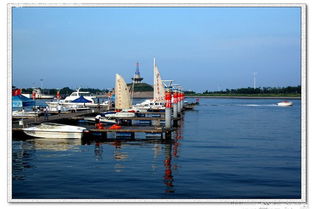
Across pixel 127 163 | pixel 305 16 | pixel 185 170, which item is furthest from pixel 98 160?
pixel 305 16

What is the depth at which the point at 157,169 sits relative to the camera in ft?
83.6

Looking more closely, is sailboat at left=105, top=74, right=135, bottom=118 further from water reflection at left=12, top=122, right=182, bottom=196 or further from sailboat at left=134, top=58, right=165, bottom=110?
water reflection at left=12, top=122, right=182, bottom=196

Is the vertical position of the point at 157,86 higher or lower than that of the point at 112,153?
higher

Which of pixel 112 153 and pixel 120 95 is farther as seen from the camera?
pixel 120 95

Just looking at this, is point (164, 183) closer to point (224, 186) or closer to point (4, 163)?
point (224, 186)

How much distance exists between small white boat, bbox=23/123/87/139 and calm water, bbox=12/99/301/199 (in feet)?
3.02

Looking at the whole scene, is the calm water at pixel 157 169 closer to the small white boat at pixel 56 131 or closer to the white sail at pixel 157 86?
the small white boat at pixel 56 131

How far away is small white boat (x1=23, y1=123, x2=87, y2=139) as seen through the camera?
37562 millimetres

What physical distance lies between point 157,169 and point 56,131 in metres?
15.1

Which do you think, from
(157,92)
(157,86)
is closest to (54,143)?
(157,86)

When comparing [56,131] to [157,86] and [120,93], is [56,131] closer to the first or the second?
[120,93]

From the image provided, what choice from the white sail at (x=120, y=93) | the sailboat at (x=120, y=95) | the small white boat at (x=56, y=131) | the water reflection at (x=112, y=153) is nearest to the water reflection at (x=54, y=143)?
the water reflection at (x=112, y=153)

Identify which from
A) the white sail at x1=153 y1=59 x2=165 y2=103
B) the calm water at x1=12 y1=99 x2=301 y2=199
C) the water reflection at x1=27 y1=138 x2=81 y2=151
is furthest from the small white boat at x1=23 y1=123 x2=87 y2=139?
the white sail at x1=153 y1=59 x2=165 y2=103

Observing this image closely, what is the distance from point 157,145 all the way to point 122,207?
72.6 ft
